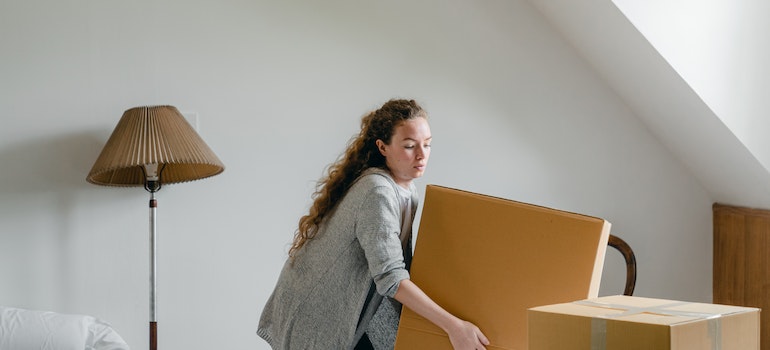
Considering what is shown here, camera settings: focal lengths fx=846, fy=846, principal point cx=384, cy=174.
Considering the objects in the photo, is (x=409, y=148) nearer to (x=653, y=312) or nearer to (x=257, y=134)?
(x=653, y=312)

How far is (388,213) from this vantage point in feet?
6.29

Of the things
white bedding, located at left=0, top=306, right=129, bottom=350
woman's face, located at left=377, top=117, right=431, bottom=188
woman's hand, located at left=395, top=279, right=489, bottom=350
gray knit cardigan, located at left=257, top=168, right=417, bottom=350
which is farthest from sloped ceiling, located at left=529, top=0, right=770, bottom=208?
white bedding, located at left=0, top=306, right=129, bottom=350

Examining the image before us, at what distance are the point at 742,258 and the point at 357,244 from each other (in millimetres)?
1944

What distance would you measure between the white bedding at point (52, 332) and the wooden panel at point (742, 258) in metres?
2.27

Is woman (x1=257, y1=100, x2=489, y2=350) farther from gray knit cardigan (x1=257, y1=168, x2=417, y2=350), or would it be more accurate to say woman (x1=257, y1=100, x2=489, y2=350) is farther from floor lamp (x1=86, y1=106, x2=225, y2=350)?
floor lamp (x1=86, y1=106, x2=225, y2=350)

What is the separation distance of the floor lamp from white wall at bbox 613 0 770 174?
1.44 m

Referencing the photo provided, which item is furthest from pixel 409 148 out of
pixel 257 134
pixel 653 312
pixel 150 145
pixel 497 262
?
→ pixel 257 134

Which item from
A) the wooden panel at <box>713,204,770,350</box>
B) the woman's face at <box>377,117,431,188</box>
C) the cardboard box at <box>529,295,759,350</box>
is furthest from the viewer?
the wooden panel at <box>713,204,770,350</box>

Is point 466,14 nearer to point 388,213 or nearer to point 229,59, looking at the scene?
point 229,59

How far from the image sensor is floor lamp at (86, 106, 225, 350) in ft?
8.53

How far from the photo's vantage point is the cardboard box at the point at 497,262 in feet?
5.59

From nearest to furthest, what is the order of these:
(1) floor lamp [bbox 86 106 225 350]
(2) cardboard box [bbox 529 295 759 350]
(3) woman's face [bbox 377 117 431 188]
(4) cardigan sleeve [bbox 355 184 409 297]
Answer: (2) cardboard box [bbox 529 295 759 350]
(4) cardigan sleeve [bbox 355 184 409 297]
(3) woman's face [bbox 377 117 431 188]
(1) floor lamp [bbox 86 106 225 350]

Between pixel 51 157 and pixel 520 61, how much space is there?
1.75 metres

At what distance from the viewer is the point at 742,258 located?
3.28 meters
